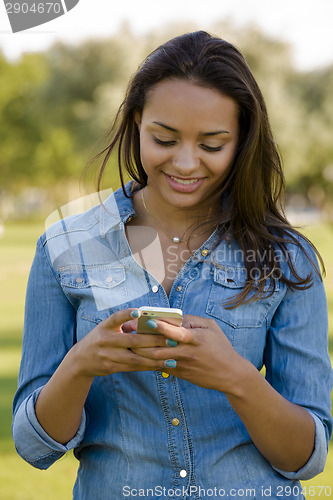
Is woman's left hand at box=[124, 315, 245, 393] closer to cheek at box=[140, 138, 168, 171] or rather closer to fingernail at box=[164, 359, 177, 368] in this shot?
fingernail at box=[164, 359, 177, 368]

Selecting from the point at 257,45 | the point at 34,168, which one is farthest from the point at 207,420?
the point at 34,168

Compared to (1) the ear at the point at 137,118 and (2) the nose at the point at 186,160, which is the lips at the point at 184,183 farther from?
(1) the ear at the point at 137,118

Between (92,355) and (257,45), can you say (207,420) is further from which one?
(257,45)

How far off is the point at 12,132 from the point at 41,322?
47044mm

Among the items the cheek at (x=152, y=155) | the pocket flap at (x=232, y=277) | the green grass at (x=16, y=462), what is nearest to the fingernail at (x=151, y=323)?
the pocket flap at (x=232, y=277)

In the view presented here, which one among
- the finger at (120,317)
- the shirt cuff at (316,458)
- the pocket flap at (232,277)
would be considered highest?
the finger at (120,317)

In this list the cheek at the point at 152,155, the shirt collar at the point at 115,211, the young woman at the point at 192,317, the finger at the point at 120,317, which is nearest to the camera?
the finger at the point at 120,317

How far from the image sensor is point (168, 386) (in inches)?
76.7

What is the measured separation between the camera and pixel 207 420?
6.45 ft

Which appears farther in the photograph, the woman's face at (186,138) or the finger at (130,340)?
the woman's face at (186,138)

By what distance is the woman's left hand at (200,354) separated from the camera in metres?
1.68

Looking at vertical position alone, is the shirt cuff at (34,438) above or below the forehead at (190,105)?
below

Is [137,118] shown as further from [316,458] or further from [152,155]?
[316,458]

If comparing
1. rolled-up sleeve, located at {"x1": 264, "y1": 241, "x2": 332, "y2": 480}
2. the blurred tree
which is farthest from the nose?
the blurred tree
